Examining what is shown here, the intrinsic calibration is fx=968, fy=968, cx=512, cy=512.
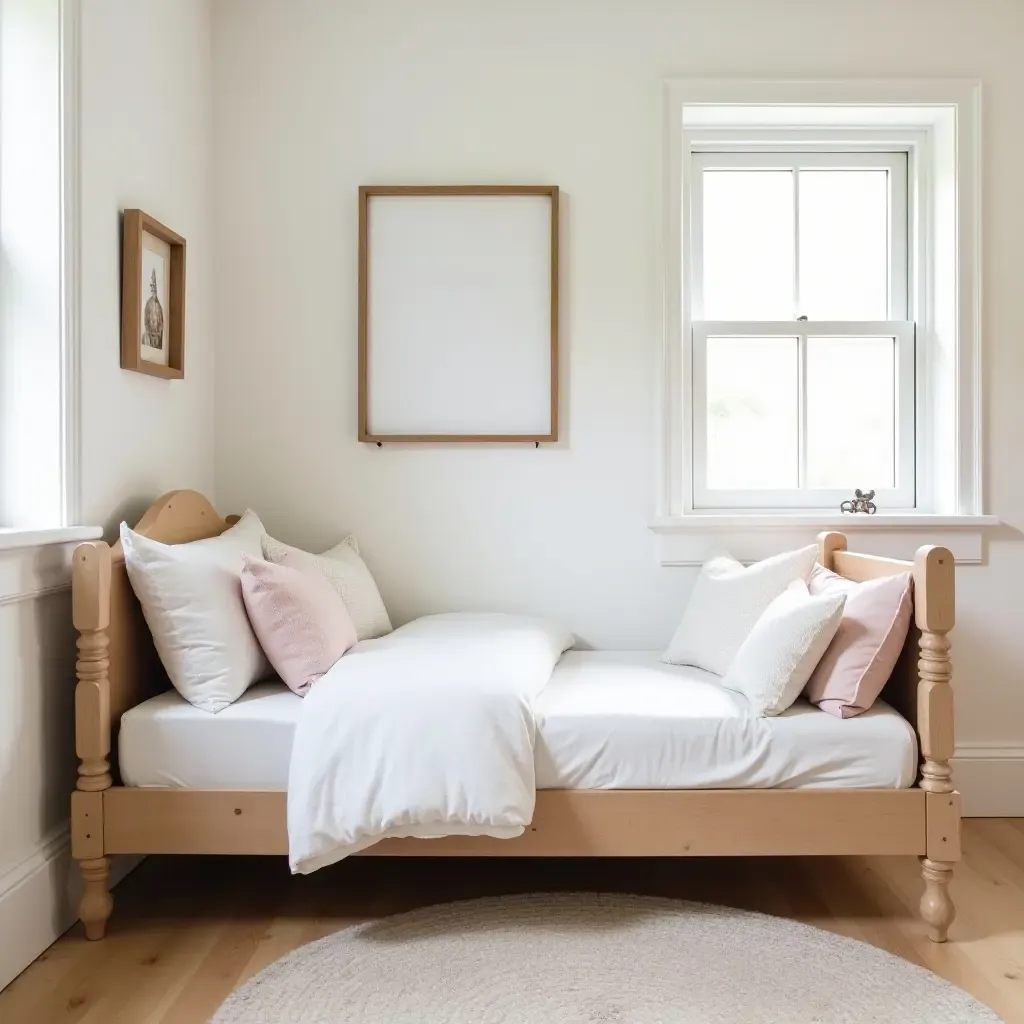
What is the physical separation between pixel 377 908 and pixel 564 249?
1942mm

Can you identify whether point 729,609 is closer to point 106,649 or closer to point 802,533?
point 802,533

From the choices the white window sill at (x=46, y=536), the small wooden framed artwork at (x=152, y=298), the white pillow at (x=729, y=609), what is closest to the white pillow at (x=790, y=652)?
the white pillow at (x=729, y=609)

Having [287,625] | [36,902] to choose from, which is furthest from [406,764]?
[36,902]

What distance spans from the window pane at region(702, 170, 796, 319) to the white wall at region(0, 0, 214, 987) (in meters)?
1.60

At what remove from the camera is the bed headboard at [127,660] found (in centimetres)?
204

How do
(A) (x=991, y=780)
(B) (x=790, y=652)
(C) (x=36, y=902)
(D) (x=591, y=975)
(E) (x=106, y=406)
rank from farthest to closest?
(A) (x=991, y=780) → (E) (x=106, y=406) → (B) (x=790, y=652) → (C) (x=36, y=902) → (D) (x=591, y=975)

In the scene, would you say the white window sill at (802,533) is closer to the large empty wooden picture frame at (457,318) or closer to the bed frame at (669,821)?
the large empty wooden picture frame at (457,318)

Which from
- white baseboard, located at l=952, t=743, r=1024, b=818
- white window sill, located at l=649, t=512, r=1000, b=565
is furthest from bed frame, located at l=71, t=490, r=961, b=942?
white baseboard, located at l=952, t=743, r=1024, b=818

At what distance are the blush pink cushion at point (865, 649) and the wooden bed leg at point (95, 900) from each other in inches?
64.5

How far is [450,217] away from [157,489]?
1.20m

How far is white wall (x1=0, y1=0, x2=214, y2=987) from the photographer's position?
201 cm

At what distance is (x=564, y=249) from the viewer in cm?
299

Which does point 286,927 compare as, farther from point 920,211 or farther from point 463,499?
point 920,211

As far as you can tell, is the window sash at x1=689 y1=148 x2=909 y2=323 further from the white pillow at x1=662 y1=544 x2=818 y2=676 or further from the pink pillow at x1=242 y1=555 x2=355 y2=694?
the pink pillow at x1=242 y1=555 x2=355 y2=694
